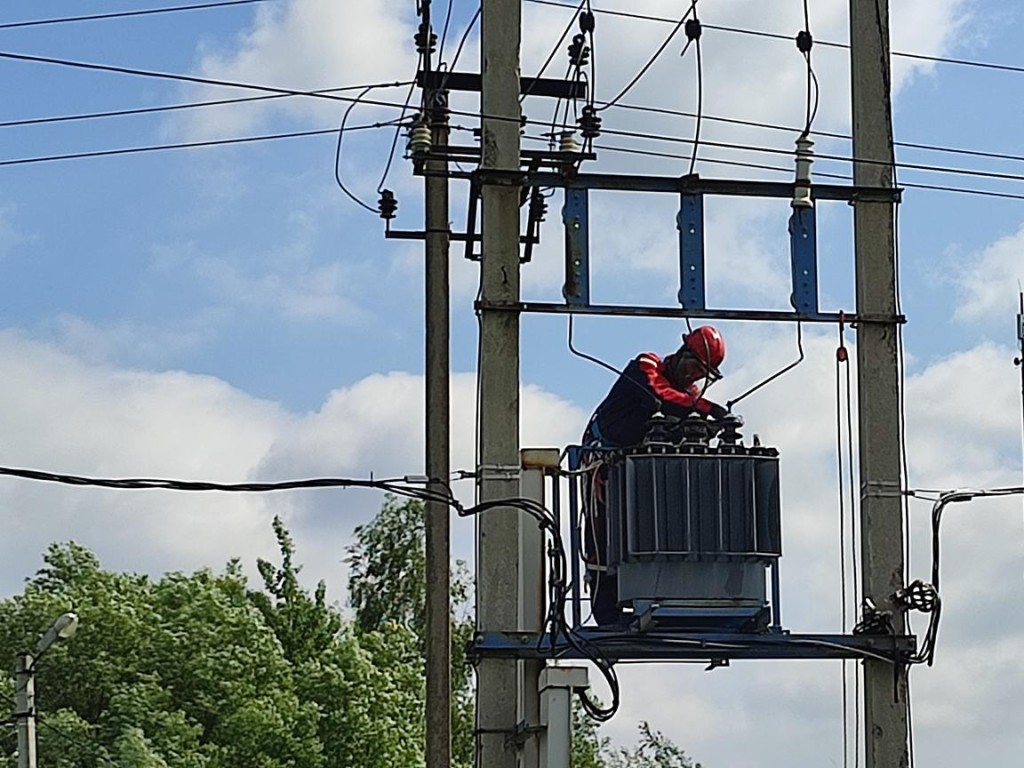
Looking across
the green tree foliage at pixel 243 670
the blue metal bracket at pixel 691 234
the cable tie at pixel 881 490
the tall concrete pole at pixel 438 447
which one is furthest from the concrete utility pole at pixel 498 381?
the green tree foliage at pixel 243 670

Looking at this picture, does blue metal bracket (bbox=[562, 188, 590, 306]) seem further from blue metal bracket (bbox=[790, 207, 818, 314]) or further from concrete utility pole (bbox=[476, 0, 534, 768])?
blue metal bracket (bbox=[790, 207, 818, 314])

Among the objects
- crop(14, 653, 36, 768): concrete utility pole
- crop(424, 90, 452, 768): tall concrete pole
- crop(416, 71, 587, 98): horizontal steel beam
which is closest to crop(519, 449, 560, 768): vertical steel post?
crop(424, 90, 452, 768): tall concrete pole

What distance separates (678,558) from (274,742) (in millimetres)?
28505

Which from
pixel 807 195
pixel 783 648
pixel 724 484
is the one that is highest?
pixel 807 195

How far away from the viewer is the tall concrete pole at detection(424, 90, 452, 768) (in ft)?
48.5

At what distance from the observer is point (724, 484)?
11148 mm

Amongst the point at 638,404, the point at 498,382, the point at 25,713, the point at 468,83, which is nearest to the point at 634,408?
the point at 638,404

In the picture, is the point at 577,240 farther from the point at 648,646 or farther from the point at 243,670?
the point at 243,670

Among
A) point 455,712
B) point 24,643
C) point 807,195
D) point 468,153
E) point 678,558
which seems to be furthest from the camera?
point 24,643

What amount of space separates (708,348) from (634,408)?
20.4 inches

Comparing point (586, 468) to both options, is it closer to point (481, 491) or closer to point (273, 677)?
point (481, 491)

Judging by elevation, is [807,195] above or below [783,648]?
above

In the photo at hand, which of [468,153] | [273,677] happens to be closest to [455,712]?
[273,677]

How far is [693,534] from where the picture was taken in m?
11.1
